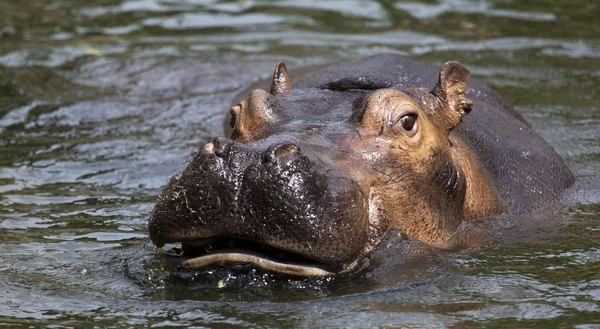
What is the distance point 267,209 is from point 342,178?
0.42 metres

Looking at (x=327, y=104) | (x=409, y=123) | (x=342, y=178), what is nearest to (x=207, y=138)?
(x=327, y=104)

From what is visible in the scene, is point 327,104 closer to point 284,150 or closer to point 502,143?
point 284,150

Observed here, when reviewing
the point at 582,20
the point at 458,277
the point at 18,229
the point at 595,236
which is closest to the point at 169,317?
the point at 458,277

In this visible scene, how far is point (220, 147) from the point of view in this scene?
4.75 m

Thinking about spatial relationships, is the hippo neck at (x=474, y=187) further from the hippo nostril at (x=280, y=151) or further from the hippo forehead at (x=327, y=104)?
the hippo nostril at (x=280, y=151)

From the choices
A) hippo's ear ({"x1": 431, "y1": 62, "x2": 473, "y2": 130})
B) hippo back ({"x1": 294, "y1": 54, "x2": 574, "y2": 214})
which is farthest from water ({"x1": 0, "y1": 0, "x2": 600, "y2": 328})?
hippo's ear ({"x1": 431, "y1": 62, "x2": 473, "y2": 130})

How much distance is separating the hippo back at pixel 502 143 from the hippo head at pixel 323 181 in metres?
0.45

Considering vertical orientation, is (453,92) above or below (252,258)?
above

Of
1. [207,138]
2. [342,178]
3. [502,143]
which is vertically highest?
[342,178]

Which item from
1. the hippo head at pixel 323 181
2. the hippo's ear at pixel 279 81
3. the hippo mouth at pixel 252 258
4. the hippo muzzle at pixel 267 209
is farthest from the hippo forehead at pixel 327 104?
the hippo mouth at pixel 252 258

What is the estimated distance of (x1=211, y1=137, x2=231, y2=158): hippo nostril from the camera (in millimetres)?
4727

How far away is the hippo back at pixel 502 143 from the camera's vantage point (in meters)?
6.55

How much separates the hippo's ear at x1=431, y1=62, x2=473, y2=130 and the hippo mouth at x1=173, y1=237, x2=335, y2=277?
1.60m

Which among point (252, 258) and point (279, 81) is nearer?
point (252, 258)
